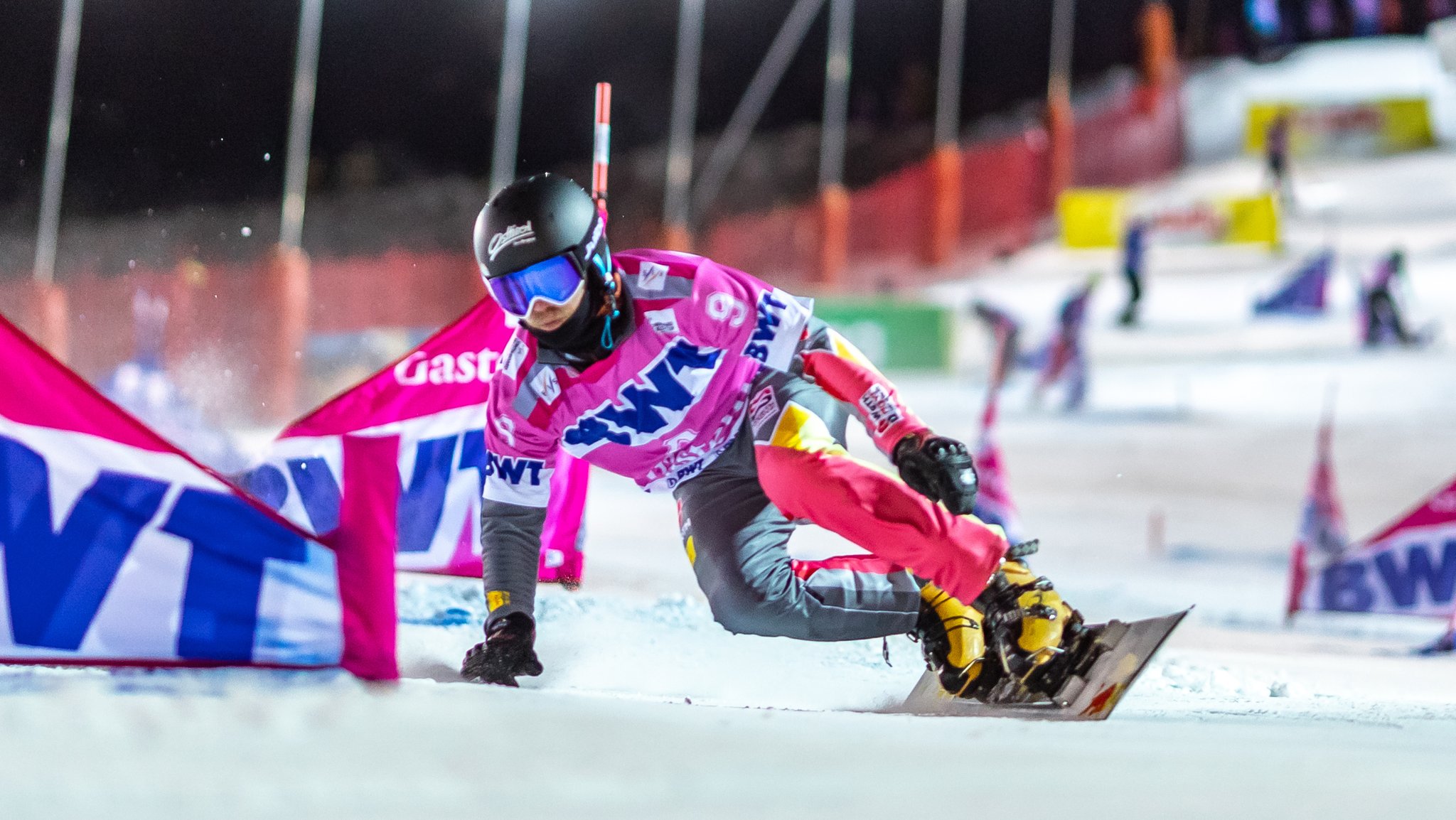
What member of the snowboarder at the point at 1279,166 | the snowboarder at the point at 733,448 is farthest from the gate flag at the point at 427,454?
the snowboarder at the point at 1279,166

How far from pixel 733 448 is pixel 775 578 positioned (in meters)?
0.37

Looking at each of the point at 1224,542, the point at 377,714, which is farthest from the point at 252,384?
the point at 377,714

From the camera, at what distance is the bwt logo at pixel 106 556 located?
2926 mm

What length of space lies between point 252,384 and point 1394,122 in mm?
21486

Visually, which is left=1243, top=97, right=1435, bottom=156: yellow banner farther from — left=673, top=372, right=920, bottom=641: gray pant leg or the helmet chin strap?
the helmet chin strap

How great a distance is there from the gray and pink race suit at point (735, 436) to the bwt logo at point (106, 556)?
0.71 meters

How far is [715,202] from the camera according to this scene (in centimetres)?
2680

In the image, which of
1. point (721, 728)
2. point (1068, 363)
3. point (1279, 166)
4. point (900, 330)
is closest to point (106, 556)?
point (721, 728)

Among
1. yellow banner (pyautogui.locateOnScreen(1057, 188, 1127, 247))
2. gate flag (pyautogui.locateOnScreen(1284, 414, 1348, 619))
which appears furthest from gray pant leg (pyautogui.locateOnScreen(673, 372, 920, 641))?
yellow banner (pyautogui.locateOnScreen(1057, 188, 1127, 247))

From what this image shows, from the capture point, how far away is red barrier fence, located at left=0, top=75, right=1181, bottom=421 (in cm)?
1806

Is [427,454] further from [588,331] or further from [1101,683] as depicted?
[1101,683]

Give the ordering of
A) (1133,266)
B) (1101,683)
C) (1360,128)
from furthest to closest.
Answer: (1360,128) < (1133,266) < (1101,683)

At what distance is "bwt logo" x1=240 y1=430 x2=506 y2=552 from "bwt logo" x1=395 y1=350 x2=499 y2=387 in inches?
6.9

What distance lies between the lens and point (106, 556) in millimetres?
2938
